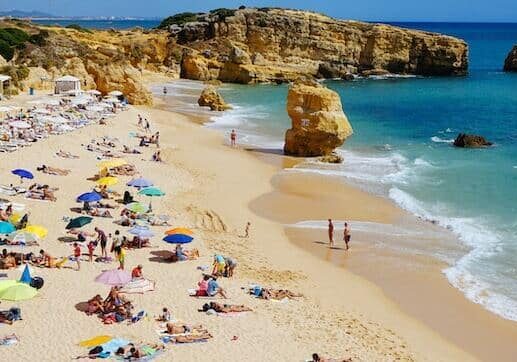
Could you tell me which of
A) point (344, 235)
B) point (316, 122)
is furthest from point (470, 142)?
point (344, 235)

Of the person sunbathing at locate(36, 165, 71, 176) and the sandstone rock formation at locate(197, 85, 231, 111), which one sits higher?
the sandstone rock formation at locate(197, 85, 231, 111)

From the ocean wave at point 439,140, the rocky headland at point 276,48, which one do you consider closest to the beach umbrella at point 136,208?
the ocean wave at point 439,140

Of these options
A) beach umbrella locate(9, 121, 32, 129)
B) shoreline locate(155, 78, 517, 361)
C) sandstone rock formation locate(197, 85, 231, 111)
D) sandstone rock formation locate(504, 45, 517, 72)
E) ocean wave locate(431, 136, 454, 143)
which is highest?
sandstone rock formation locate(504, 45, 517, 72)

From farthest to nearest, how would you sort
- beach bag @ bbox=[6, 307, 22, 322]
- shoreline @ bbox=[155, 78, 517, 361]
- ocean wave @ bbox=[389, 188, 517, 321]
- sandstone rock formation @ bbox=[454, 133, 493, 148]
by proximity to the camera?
1. sandstone rock formation @ bbox=[454, 133, 493, 148]
2. ocean wave @ bbox=[389, 188, 517, 321]
3. shoreline @ bbox=[155, 78, 517, 361]
4. beach bag @ bbox=[6, 307, 22, 322]

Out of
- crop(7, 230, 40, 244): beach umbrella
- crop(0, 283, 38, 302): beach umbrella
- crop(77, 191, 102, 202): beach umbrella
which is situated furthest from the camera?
crop(77, 191, 102, 202): beach umbrella

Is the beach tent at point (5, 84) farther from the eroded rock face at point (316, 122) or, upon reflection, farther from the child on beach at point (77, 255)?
the child on beach at point (77, 255)

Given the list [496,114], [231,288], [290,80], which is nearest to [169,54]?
[290,80]

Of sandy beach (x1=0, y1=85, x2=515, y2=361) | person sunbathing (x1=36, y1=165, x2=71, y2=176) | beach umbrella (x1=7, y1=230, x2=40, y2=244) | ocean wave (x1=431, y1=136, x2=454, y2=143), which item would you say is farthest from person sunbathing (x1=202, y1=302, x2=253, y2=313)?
ocean wave (x1=431, y1=136, x2=454, y2=143)

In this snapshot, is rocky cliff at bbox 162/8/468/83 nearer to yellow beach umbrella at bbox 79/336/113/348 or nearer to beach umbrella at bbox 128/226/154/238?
beach umbrella at bbox 128/226/154/238
